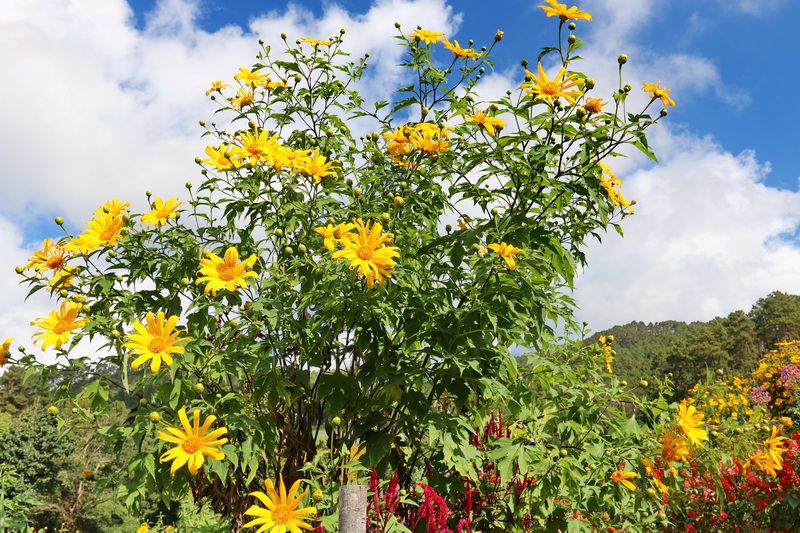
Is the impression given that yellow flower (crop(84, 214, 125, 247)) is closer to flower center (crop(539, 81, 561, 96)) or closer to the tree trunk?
the tree trunk

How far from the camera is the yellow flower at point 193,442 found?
1.90m

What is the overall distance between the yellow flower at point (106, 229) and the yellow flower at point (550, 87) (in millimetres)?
1834

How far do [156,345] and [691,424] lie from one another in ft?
7.63

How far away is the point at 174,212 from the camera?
8.64ft

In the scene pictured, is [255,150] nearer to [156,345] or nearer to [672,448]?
[156,345]

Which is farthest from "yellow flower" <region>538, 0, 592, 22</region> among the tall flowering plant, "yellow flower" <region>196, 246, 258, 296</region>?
"yellow flower" <region>196, 246, 258, 296</region>

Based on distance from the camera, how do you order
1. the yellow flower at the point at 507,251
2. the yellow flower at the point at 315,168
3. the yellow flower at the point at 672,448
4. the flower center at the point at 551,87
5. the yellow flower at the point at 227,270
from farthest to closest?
the yellow flower at the point at 672,448 < the yellow flower at the point at 315,168 < the flower center at the point at 551,87 < the yellow flower at the point at 227,270 < the yellow flower at the point at 507,251

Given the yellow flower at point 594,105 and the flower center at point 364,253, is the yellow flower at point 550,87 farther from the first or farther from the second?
the flower center at point 364,253

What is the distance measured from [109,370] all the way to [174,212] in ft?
2.44

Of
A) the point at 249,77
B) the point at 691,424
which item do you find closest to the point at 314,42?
the point at 249,77

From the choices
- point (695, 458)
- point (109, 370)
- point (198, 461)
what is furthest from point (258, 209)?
point (695, 458)

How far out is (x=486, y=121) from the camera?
7.74 ft

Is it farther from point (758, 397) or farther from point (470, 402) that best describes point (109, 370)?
point (758, 397)

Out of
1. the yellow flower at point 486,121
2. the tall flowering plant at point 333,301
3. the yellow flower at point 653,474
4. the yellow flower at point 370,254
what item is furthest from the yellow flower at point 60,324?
the yellow flower at point 653,474
